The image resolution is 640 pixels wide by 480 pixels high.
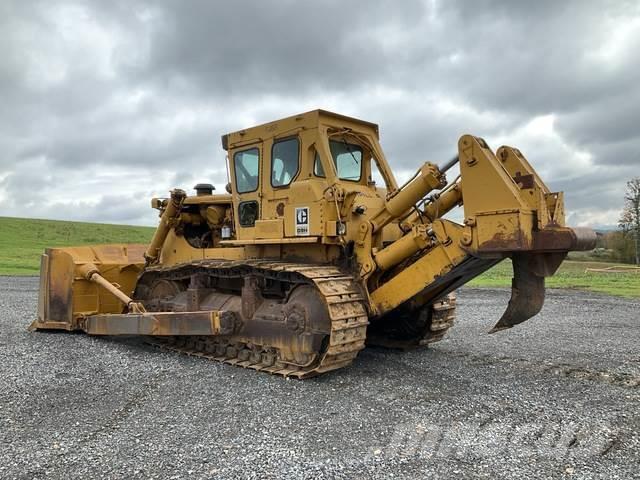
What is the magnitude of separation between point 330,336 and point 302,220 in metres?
1.81

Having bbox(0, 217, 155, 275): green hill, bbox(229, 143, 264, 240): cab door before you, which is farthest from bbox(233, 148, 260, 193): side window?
bbox(0, 217, 155, 275): green hill

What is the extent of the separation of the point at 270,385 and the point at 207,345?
209cm

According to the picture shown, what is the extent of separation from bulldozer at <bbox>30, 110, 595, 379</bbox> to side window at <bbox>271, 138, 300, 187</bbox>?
25mm

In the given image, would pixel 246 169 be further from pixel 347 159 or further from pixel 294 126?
pixel 347 159

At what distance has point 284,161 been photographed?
26.7 feet

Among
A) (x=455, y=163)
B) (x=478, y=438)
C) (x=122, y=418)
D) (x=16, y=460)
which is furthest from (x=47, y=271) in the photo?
(x=478, y=438)

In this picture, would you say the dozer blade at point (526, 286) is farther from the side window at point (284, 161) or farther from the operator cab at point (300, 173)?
the side window at point (284, 161)

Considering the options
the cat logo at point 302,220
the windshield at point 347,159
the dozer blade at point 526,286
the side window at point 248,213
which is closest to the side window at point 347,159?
the windshield at point 347,159

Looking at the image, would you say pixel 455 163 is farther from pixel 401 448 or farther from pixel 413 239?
pixel 401 448

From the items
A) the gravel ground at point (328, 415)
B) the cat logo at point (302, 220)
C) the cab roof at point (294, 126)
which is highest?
the cab roof at point (294, 126)

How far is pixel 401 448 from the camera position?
15.4 feet

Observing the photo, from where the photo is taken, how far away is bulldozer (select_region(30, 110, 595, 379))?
6.21 m

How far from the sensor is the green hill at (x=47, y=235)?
42.5 m

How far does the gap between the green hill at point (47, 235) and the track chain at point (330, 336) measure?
31.1 m
